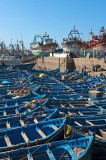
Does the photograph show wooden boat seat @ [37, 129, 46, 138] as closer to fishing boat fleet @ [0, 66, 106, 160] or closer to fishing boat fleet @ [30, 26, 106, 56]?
fishing boat fleet @ [0, 66, 106, 160]

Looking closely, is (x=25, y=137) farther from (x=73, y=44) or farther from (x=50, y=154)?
(x=73, y=44)

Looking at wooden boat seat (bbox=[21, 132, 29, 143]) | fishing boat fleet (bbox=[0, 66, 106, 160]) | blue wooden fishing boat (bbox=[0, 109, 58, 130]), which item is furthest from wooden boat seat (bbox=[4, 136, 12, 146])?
blue wooden fishing boat (bbox=[0, 109, 58, 130])

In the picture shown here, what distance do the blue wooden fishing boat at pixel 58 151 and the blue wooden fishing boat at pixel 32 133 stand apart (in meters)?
0.55

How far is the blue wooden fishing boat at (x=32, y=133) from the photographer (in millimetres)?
8886

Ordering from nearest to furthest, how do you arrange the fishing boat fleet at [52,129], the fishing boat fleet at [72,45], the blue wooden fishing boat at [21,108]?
the fishing boat fleet at [52,129]
the blue wooden fishing boat at [21,108]
the fishing boat fleet at [72,45]

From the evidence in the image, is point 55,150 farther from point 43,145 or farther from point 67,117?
point 67,117

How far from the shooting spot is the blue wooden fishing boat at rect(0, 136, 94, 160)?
753 centimetres

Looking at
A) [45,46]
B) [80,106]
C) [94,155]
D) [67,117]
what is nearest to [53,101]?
[80,106]

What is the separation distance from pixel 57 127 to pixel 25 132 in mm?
1776

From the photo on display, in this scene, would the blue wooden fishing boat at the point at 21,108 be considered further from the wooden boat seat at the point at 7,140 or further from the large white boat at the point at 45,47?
the large white boat at the point at 45,47

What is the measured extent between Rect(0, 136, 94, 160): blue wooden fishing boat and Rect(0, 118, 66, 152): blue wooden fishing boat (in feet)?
1.81

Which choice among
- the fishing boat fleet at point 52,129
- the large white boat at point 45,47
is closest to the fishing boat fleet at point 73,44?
the large white boat at point 45,47

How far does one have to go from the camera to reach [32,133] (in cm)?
984

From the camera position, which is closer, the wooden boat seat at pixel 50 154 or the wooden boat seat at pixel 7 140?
the wooden boat seat at pixel 50 154
